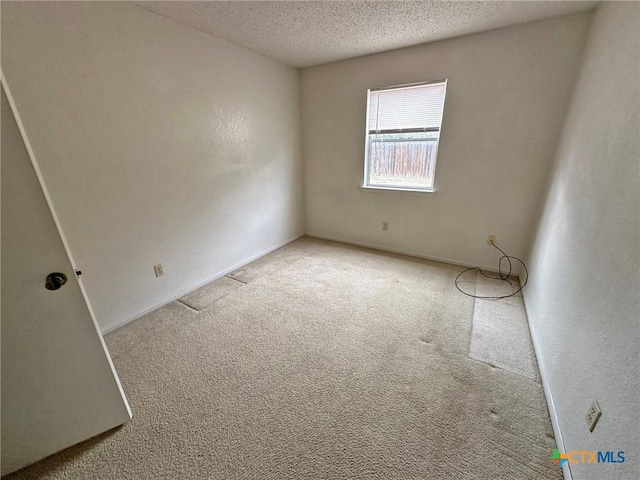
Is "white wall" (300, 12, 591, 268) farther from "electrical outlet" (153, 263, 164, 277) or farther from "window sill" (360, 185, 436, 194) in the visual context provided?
"electrical outlet" (153, 263, 164, 277)

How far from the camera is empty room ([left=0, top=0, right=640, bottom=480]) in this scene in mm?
1068

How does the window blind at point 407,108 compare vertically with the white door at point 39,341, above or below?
above

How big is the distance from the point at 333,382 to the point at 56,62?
2494mm

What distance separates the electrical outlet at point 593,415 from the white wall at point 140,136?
2772 millimetres

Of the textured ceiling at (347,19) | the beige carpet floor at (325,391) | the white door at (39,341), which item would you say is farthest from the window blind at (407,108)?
the white door at (39,341)

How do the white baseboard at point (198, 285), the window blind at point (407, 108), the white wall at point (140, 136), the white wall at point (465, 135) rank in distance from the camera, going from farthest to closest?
the window blind at point (407, 108), the white wall at point (465, 135), the white baseboard at point (198, 285), the white wall at point (140, 136)

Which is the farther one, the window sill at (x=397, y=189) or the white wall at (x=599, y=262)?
the window sill at (x=397, y=189)

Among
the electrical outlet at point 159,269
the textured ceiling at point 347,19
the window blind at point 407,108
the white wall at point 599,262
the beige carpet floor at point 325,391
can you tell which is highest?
the textured ceiling at point 347,19

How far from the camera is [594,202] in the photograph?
129 centimetres

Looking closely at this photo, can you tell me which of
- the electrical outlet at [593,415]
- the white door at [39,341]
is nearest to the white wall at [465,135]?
the electrical outlet at [593,415]

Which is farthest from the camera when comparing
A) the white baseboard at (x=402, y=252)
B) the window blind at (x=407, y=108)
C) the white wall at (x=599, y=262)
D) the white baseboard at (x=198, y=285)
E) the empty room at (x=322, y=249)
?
the white baseboard at (x=402, y=252)

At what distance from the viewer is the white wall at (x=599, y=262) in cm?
87

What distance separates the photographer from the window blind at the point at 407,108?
2668mm

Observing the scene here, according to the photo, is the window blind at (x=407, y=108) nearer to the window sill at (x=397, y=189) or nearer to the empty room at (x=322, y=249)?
the empty room at (x=322, y=249)
